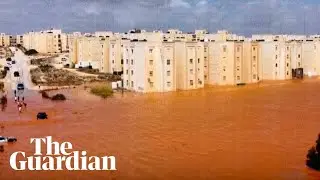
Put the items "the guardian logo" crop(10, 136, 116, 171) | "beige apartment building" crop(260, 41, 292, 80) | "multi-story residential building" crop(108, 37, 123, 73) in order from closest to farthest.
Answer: "the guardian logo" crop(10, 136, 116, 171)
"beige apartment building" crop(260, 41, 292, 80)
"multi-story residential building" crop(108, 37, 123, 73)

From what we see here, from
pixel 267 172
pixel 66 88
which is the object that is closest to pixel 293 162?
pixel 267 172

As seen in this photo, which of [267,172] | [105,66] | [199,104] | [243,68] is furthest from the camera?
[105,66]

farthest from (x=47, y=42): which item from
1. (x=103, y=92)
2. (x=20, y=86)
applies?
(x=103, y=92)

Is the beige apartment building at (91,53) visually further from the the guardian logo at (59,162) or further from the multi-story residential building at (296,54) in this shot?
the the guardian logo at (59,162)

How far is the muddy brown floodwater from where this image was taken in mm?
11078

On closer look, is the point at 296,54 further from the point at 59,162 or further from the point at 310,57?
the point at 59,162

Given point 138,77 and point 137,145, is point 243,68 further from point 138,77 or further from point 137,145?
point 137,145

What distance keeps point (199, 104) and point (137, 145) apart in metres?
8.10

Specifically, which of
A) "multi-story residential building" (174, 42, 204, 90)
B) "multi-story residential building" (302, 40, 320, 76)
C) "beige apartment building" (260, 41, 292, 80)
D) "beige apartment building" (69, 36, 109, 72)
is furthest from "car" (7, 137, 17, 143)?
"multi-story residential building" (302, 40, 320, 76)

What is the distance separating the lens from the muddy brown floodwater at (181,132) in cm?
1108

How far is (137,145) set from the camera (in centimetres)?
1334

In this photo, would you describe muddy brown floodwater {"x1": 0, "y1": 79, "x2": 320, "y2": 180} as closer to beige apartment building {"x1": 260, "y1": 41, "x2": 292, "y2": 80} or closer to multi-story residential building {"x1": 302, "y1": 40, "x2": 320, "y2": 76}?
beige apartment building {"x1": 260, "y1": 41, "x2": 292, "y2": 80}

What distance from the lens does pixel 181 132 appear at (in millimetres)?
15156

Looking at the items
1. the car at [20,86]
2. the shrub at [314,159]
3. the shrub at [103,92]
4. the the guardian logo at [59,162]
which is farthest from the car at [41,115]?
the shrub at [314,159]
